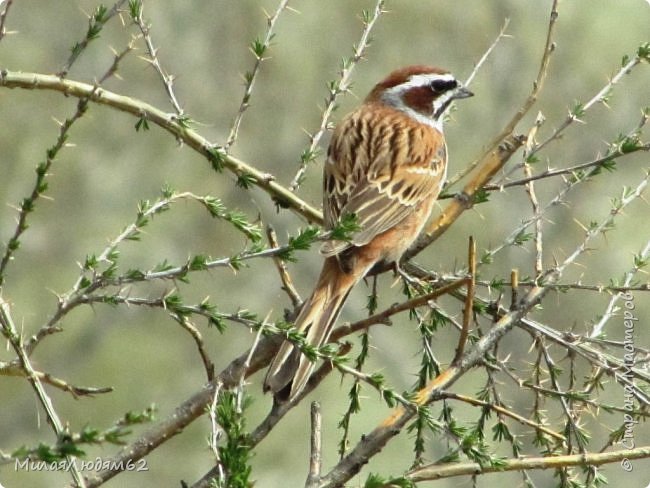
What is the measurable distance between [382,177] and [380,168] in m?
0.09

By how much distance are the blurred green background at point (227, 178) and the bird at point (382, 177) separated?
7222 millimetres

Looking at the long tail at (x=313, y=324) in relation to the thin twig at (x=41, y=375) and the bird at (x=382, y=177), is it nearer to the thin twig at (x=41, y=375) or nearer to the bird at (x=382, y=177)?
the bird at (x=382, y=177)

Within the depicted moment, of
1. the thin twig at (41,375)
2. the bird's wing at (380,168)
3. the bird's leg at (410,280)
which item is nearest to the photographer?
the thin twig at (41,375)

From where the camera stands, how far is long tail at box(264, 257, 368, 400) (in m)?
3.10

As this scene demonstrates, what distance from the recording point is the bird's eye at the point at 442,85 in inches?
216

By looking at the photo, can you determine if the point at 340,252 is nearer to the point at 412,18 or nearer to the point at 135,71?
the point at 135,71

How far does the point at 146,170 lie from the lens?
14.6m

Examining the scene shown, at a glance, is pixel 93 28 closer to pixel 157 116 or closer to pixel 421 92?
pixel 157 116

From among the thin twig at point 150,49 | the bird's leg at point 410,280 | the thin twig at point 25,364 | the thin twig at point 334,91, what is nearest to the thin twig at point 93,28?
the thin twig at point 150,49

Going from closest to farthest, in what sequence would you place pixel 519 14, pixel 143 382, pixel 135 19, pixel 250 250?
pixel 250 250 < pixel 135 19 < pixel 143 382 < pixel 519 14

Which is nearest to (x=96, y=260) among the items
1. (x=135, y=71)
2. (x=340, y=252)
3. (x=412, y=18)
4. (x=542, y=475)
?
(x=340, y=252)

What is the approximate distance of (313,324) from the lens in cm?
378

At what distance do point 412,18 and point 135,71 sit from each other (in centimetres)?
411

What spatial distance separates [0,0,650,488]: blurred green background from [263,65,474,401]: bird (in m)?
7.22
